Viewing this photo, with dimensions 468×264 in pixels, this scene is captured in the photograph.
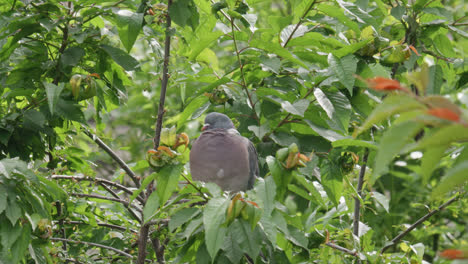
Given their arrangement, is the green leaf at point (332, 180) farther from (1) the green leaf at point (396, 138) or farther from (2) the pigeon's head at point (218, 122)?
(1) the green leaf at point (396, 138)

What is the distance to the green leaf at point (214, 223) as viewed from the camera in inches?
57.6

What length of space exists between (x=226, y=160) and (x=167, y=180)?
2.33 feet

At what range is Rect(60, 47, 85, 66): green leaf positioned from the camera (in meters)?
2.19

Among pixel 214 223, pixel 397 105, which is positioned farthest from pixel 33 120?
pixel 397 105

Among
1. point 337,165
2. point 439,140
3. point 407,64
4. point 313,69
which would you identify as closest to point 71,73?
point 313,69

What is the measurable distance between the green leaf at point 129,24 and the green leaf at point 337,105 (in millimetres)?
727

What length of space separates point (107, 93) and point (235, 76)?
591mm

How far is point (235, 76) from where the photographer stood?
2.52 m

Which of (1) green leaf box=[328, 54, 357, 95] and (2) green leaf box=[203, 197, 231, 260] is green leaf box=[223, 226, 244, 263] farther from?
(1) green leaf box=[328, 54, 357, 95]

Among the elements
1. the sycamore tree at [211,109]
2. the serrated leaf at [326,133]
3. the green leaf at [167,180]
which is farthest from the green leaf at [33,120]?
the serrated leaf at [326,133]

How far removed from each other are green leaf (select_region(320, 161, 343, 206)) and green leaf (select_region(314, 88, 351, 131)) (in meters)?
0.19

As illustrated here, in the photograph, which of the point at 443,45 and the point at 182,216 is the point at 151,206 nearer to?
the point at 182,216

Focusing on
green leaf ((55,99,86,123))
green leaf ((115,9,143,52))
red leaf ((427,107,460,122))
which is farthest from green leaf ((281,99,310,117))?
red leaf ((427,107,460,122))

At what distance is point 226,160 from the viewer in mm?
2404
